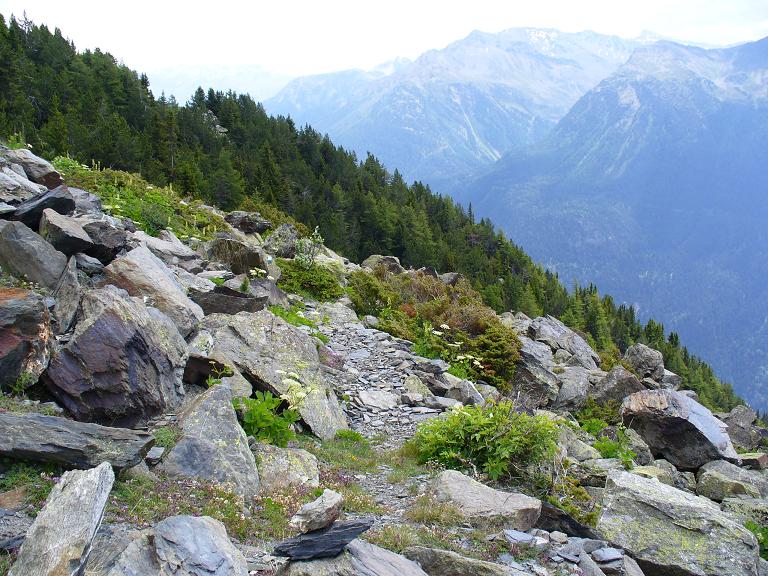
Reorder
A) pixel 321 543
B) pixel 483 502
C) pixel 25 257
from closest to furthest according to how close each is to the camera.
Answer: pixel 321 543
pixel 483 502
pixel 25 257

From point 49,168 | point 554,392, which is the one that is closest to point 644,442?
point 554,392

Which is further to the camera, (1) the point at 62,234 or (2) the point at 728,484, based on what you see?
(2) the point at 728,484

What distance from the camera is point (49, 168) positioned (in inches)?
736

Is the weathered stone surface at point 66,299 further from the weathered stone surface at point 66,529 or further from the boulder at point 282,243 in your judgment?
the boulder at point 282,243

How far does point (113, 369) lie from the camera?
786cm

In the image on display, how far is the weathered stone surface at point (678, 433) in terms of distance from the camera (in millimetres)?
15984

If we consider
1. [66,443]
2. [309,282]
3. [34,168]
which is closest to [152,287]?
[66,443]

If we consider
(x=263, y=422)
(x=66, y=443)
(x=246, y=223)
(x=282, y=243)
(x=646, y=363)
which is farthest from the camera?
(x=646, y=363)

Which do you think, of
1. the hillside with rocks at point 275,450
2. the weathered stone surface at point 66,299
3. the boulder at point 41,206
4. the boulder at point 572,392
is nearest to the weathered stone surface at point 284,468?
the hillside with rocks at point 275,450

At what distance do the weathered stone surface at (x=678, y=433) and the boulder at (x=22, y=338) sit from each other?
15385 mm

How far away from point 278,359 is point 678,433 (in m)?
12.0

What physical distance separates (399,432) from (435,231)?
7191cm

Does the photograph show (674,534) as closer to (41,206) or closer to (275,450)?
(275,450)

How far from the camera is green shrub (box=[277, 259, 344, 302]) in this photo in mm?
20131
